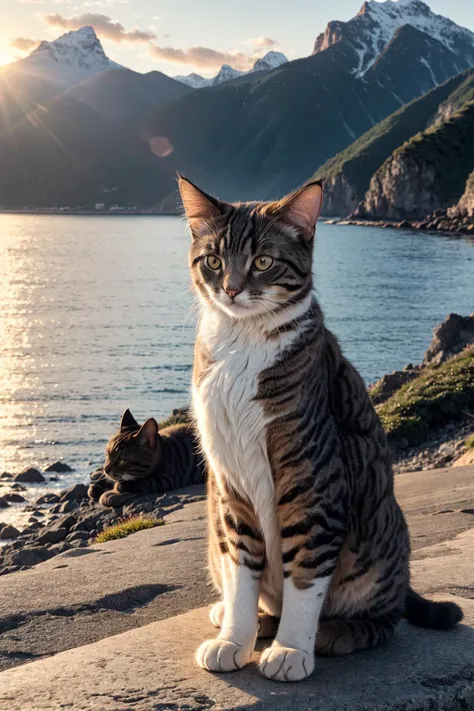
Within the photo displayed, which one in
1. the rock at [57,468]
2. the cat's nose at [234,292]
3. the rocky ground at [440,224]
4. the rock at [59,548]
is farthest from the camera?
the rocky ground at [440,224]

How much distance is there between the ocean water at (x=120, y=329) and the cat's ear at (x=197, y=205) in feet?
1.96

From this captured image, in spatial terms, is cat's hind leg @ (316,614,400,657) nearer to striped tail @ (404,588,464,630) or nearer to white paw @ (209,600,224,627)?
striped tail @ (404,588,464,630)

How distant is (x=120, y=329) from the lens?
4100 centimetres

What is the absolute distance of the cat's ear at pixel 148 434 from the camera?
12.8 metres

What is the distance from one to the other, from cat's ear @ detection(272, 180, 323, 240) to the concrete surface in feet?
8.49

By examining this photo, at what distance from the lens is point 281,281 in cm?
454

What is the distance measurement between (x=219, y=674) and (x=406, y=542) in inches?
59.3

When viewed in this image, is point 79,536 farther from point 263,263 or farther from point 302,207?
point 302,207

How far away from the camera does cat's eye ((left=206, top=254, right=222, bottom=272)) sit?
15.4 feet

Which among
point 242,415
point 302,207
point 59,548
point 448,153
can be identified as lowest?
point 59,548

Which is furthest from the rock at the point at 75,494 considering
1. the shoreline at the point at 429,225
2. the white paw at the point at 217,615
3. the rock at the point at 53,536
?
the shoreline at the point at 429,225

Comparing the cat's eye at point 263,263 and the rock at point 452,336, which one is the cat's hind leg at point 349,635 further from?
the rock at point 452,336

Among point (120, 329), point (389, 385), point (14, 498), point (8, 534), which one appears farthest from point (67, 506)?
point (120, 329)

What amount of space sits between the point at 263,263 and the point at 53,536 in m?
8.87
